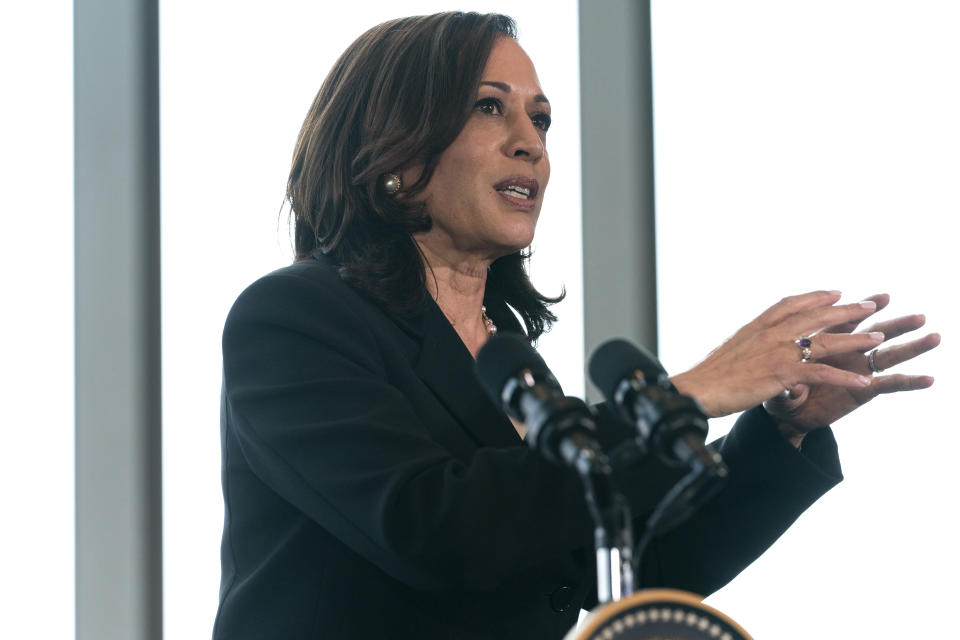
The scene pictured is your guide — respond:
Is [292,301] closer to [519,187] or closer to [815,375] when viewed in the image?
[519,187]

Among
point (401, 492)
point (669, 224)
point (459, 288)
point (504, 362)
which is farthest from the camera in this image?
point (669, 224)

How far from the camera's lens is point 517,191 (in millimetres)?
1592

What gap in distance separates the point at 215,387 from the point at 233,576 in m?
1.32

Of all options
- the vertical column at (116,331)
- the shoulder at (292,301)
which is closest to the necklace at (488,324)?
the shoulder at (292,301)

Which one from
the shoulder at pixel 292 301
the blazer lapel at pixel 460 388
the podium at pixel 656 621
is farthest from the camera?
the blazer lapel at pixel 460 388

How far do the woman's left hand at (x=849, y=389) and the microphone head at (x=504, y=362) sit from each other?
67 centimetres

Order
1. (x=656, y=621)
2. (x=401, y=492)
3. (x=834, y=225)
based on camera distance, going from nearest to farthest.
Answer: (x=656, y=621), (x=401, y=492), (x=834, y=225)

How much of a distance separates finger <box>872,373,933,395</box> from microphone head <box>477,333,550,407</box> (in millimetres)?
762

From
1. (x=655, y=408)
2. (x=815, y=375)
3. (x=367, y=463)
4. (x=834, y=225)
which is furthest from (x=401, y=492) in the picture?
(x=834, y=225)

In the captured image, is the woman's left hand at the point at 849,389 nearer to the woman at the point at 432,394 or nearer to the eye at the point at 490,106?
the woman at the point at 432,394

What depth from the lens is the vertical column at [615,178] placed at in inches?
97.8

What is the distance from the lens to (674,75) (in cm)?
256

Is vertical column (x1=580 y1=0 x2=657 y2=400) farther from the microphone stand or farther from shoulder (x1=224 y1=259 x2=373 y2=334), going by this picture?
the microphone stand

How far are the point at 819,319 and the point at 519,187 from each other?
55 centimetres
